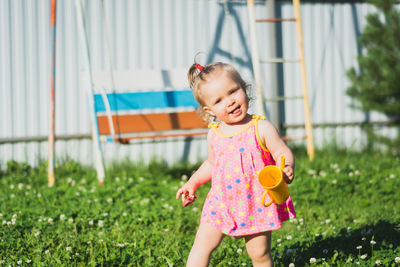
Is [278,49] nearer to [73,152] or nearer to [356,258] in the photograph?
[73,152]

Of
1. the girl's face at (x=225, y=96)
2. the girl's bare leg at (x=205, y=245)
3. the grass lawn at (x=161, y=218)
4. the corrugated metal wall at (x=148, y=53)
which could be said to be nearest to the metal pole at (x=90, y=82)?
the grass lawn at (x=161, y=218)

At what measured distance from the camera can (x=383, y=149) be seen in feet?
22.8

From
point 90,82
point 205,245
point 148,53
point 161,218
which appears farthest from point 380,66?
point 205,245

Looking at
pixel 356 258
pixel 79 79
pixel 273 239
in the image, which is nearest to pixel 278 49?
pixel 79 79

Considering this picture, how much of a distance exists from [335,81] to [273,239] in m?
4.18

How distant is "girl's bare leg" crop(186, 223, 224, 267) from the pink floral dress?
0.12ft

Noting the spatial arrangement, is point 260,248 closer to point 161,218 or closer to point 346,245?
point 346,245

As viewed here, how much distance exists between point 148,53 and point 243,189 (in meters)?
4.45

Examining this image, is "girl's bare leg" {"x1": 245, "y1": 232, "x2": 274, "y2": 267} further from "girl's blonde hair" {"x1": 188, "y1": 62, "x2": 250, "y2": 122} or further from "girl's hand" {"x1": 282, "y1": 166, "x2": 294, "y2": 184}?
"girl's blonde hair" {"x1": 188, "y1": 62, "x2": 250, "y2": 122}

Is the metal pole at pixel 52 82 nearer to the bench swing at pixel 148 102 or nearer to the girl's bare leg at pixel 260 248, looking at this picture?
the bench swing at pixel 148 102

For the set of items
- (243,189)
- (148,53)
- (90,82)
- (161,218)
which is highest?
(148,53)

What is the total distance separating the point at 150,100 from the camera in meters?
5.70

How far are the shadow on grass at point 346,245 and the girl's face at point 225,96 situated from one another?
1.04 metres

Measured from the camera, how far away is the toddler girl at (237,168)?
2.13 m
